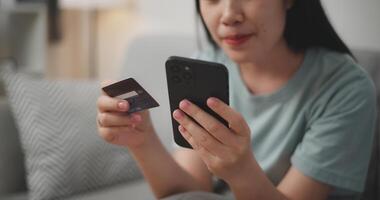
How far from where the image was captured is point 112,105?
0.80m

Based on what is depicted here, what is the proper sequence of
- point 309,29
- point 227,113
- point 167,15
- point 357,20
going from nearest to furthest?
point 227,113 < point 309,29 < point 357,20 < point 167,15

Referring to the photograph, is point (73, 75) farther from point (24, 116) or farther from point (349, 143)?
point (349, 143)

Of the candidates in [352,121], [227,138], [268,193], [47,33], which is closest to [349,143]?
[352,121]

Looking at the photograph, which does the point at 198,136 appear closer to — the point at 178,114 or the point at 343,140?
the point at 178,114

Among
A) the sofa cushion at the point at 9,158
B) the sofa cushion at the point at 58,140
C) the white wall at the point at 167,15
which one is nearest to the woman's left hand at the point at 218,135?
the sofa cushion at the point at 58,140

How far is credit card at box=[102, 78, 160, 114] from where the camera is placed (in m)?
0.76

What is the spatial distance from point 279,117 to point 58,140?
2.07ft

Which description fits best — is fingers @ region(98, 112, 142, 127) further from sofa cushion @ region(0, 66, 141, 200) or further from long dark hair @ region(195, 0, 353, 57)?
sofa cushion @ region(0, 66, 141, 200)

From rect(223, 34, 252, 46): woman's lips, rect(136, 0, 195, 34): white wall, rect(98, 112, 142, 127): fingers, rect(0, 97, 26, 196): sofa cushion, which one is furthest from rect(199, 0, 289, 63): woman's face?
rect(136, 0, 195, 34): white wall

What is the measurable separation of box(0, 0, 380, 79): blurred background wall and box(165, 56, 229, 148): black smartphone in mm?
1125

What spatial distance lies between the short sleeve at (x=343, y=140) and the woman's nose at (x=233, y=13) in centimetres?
22

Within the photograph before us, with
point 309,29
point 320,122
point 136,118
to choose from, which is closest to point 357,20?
point 309,29

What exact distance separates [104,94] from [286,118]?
1.16ft

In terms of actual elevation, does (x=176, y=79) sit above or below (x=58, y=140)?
above
